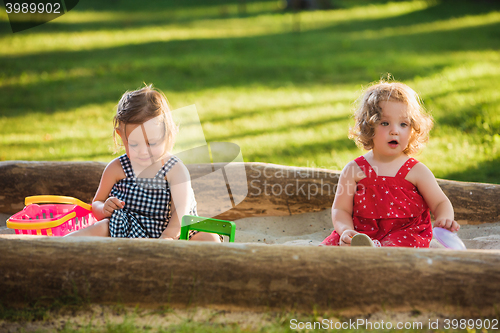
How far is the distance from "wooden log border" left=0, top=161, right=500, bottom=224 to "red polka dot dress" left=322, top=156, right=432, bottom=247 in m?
0.59

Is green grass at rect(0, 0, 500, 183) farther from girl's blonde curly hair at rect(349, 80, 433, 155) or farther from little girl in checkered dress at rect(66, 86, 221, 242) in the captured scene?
little girl in checkered dress at rect(66, 86, 221, 242)

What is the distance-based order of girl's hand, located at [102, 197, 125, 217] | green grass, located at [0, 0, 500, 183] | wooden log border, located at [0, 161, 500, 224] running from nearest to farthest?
girl's hand, located at [102, 197, 125, 217], wooden log border, located at [0, 161, 500, 224], green grass, located at [0, 0, 500, 183]

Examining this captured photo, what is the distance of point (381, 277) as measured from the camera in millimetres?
1809

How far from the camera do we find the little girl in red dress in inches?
98.5

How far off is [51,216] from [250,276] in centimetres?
172

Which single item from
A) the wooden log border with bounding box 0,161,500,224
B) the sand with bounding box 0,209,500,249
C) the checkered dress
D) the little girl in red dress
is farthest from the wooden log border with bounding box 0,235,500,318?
the wooden log border with bounding box 0,161,500,224

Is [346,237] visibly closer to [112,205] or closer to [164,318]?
[164,318]

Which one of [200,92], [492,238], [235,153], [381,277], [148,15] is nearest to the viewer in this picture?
[381,277]

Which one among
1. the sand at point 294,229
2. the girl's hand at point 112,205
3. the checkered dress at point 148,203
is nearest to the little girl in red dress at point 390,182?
the sand at point 294,229

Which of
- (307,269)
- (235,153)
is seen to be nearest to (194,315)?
(307,269)

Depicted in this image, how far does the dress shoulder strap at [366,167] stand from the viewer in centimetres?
263

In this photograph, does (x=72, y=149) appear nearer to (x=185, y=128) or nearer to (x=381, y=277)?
(x=185, y=128)

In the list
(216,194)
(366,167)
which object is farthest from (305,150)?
(366,167)

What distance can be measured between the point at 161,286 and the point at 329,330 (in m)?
0.70
